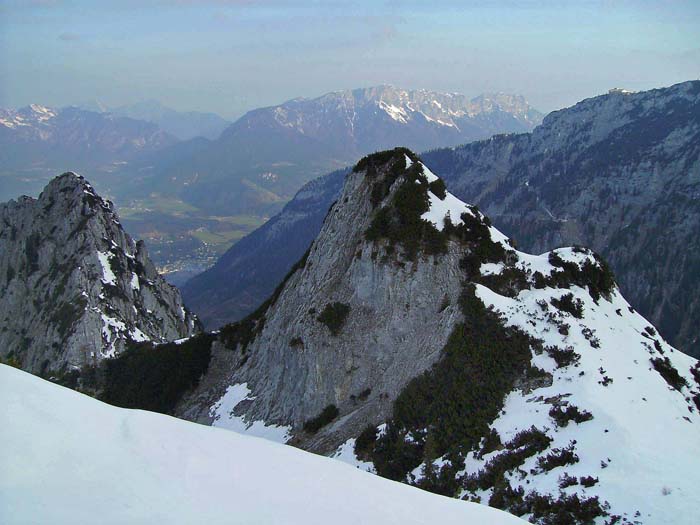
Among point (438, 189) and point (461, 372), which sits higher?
point (438, 189)

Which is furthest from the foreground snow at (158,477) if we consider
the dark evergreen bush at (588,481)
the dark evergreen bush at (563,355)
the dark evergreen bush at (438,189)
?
the dark evergreen bush at (438,189)

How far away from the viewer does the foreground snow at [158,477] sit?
1038cm

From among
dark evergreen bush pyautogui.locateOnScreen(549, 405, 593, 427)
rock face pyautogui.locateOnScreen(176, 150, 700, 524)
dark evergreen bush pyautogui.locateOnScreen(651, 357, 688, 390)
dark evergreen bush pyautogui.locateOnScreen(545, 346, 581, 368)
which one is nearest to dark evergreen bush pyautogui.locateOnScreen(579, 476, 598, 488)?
rock face pyautogui.locateOnScreen(176, 150, 700, 524)

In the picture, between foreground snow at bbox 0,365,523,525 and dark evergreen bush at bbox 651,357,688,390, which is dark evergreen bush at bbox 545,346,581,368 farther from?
foreground snow at bbox 0,365,523,525

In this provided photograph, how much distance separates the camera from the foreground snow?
10.4 m

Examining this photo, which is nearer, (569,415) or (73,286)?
(569,415)

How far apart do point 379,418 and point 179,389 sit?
111 feet

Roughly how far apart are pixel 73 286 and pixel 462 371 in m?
75.0

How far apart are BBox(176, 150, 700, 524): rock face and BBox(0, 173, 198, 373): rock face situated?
106 feet

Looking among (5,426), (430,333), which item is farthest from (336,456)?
(5,426)

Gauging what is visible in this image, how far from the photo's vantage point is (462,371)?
1410 inches

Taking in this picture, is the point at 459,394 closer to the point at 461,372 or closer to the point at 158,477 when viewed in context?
the point at 461,372

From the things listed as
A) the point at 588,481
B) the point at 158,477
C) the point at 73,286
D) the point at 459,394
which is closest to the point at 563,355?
the point at 459,394

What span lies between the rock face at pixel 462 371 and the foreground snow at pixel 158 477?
11.7 metres
